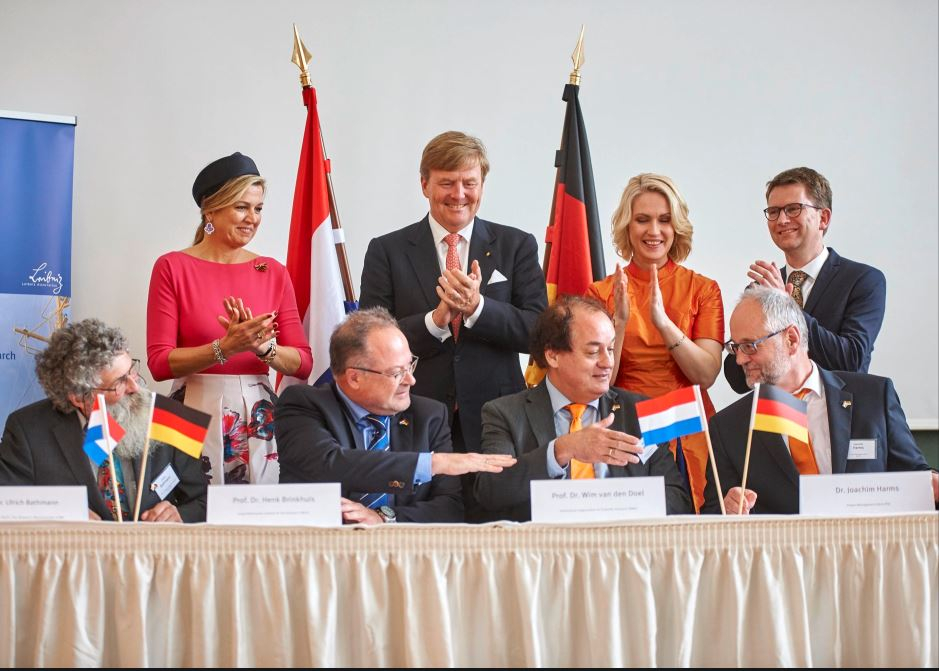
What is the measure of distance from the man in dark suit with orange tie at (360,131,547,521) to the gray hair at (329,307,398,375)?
0.47 m

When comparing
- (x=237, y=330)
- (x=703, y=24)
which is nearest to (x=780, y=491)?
(x=237, y=330)

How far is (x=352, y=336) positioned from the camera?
3.00 metres

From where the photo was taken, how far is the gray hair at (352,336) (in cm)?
297

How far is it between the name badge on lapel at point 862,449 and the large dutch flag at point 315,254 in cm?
218

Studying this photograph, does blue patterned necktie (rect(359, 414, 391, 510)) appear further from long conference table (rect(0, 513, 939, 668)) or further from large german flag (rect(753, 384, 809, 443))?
large german flag (rect(753, 384, 809, 443))

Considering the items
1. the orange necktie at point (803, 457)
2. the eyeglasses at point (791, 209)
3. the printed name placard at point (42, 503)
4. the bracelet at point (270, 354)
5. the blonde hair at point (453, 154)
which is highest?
the blonde hair at point (453, 154)

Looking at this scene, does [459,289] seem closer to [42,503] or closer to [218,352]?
[218,352]

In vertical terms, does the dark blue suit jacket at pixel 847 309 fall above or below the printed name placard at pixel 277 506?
above

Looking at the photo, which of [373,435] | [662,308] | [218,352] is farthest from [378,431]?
[662,308]

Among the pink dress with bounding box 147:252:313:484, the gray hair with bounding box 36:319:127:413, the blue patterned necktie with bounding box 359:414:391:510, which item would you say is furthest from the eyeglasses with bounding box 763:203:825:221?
the gray hair with bounding box 36:319:127:413

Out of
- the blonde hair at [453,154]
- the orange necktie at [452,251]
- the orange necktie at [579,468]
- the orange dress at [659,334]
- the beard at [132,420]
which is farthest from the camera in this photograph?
the orange necktie at [452,251]

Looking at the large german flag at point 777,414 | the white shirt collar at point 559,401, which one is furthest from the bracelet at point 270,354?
the large german flag at point 777,414

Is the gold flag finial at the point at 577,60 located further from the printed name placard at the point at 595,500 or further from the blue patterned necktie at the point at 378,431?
the printed name placard at the point at 595,500

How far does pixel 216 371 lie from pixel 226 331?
17cm
